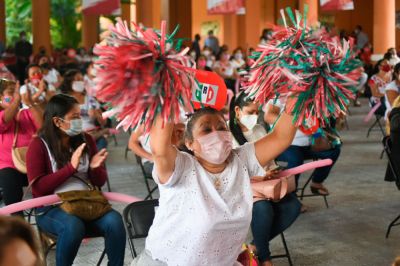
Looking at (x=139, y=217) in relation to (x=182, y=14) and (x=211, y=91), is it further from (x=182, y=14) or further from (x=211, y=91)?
(x=182, y=14)

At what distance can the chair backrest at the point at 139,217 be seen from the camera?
468 cm

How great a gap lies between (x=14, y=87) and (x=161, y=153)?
3782 millimetres

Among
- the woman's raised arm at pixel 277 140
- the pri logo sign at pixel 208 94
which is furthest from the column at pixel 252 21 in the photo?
the woman's raised arm at pixel 277 140

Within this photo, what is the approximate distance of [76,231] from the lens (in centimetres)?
471

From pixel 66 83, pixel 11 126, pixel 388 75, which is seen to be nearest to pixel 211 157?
pixel 11 126

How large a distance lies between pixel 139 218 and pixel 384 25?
21.5 metres

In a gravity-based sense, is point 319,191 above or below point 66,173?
below

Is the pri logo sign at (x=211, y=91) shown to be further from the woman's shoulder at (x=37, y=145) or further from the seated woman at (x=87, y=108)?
the seated woman at (x=87, y=108)

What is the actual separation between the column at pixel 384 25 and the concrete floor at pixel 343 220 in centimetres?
1400

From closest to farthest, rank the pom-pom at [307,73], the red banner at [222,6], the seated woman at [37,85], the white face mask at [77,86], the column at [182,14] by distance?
the pom-pom at [307,73], the seated woman at [37,85], the white face mask at [77,86], the red banner at [222,6], the column at [182,14]

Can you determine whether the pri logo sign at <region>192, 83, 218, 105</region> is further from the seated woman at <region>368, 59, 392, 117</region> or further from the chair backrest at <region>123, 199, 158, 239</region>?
the seated woman at <region>368, 59, 392, 117</region>

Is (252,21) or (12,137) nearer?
(12,137)

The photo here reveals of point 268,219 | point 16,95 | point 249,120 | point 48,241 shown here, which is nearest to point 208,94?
point 268,219

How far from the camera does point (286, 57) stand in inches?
129
